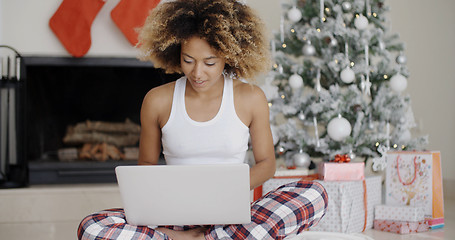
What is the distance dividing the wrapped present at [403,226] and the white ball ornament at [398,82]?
26.4 inches

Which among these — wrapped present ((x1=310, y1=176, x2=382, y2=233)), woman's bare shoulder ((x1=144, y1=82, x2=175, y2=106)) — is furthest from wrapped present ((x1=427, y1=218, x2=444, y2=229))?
woman's bare shoulder ((x1=144, y1=82, x2=175, y2=106))

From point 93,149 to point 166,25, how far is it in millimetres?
1535

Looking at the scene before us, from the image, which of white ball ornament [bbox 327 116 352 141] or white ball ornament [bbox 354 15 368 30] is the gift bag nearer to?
white ball ornament [bbox 327 116 352 141]

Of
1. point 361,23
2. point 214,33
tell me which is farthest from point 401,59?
point 214,33

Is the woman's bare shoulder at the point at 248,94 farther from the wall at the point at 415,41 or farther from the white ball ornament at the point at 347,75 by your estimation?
the wall at the point at 415,41

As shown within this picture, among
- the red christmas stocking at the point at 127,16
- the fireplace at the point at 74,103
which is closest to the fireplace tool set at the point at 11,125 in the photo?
the fireplace at the point at 74,103

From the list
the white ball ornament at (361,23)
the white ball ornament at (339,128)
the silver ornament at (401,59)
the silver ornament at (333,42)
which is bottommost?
the white ball ornament at (339,128)

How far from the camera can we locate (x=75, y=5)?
2684 mm

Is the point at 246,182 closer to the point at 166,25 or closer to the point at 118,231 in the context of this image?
the point at 118,231

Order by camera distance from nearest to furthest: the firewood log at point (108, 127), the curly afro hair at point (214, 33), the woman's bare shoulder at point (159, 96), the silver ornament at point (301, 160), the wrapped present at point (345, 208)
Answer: the curly afro hair at point (214, 33)
the woman's bare shoulder at point (159, 96)
the wrapped present at point (345, 208)
the silver ornament at point (301, 160)
the firewood log at point (108, 127)

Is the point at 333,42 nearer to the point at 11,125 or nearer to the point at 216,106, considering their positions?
the point at 216,106

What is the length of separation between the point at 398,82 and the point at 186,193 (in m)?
1.71

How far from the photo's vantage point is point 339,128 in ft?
7.98

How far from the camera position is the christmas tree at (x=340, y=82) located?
101 inches
